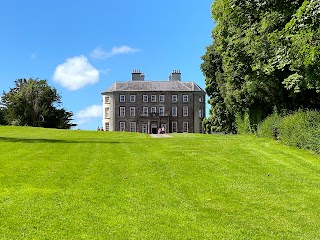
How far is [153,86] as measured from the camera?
8400cm

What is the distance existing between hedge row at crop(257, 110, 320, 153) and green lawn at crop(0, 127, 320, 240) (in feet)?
11.2

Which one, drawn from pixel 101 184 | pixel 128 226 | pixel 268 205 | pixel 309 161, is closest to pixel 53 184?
pixel 101 184

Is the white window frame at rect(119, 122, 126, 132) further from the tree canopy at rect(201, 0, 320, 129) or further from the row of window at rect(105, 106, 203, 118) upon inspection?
the tree canopy at rect(201, 0, 320, 129)

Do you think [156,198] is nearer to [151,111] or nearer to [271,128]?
[271,128]

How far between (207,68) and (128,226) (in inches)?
1519

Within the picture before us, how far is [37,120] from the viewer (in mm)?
67688

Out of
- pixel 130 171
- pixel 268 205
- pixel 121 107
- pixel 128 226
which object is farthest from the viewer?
pixel 121 107

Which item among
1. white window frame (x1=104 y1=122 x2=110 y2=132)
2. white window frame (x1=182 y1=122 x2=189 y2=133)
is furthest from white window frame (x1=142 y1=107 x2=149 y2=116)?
white window frame (x1=182 y1=122 x2=189 y2=133)

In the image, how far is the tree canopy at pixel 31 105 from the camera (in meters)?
67.1

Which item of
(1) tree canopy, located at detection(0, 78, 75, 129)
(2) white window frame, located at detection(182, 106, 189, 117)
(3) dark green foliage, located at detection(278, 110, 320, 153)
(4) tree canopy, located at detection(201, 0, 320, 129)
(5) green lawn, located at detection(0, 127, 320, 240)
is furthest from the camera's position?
(2) white window frame, located at detection(182, 106, 189, 117)

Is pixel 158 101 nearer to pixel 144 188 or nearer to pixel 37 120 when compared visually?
pixel 37 120

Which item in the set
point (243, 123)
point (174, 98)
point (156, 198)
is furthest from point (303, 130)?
point (174, 98)

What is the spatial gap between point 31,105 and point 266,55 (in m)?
52.0

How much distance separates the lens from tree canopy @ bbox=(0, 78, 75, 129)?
6706cm
